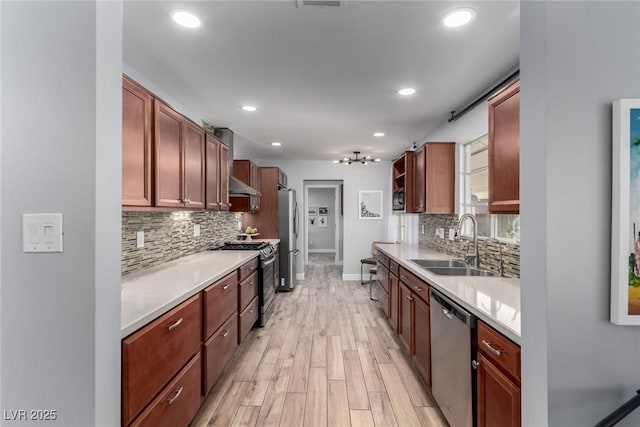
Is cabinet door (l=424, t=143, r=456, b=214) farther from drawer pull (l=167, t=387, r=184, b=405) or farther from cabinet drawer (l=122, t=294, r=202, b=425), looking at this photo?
drawer pull (l=167, t=387, r=184, b=405)

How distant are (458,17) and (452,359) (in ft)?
6.23

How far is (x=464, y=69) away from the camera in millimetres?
2197

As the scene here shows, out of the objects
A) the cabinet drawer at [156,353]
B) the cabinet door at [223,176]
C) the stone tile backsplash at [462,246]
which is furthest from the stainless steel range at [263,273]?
the stone tile backsplash at [462,246]

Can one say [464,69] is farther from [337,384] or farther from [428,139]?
[337,384]

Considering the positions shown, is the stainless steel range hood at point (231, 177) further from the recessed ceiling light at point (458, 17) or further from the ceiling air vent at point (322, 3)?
the recessed ceiling light at point (458, 17)

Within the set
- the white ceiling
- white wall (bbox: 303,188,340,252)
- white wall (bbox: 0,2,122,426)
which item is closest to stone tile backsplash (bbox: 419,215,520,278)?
the white ceiling

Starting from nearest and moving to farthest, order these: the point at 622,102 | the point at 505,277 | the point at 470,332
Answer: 1. the point at 622,102
2. the point at 470,332
3. the point at 505,277

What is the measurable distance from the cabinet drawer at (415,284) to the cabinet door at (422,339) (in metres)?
0.06

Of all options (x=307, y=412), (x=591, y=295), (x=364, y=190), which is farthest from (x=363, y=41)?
(x=364, y=190)

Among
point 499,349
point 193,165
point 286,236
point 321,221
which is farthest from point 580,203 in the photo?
point 321,221

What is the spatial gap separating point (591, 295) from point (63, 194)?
163cm

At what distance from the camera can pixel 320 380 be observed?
7.87 feet

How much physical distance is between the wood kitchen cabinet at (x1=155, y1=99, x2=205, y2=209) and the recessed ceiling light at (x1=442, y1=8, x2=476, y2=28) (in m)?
1.86

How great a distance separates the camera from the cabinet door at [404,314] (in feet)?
8.54
